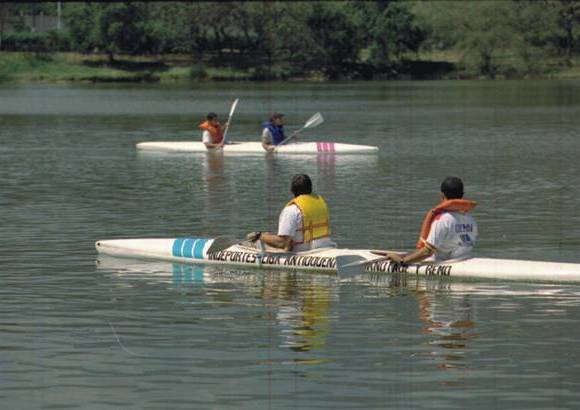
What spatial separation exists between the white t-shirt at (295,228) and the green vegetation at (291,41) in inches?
5002

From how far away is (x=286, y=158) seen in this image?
160 feet

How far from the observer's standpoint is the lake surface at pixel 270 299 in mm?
15219

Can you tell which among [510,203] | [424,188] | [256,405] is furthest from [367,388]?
[424,188]

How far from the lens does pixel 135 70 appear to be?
152 meters

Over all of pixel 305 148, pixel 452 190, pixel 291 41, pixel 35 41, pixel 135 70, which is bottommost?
pixel 305 148

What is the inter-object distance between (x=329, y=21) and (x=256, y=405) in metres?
153

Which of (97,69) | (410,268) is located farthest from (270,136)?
(97,69)

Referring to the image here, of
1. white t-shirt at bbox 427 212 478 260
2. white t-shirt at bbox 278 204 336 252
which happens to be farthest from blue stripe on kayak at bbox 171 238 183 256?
white t-shirt at bbox 427 212 478 260

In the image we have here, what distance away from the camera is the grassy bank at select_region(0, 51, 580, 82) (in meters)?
148

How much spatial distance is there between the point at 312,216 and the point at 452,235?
2.10 meters

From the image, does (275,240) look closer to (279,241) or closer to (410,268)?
(279,241)

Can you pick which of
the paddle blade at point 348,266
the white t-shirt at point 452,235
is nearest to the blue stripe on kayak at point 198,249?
the paddle blade at point 348,266

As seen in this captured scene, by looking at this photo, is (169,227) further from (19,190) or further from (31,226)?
(19,190)

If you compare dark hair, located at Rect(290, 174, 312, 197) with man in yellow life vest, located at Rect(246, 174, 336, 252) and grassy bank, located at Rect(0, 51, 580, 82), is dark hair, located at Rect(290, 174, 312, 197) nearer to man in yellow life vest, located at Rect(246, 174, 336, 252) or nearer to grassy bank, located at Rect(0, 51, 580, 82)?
man in yellow life vest, located at Rect(246, 174, 336, 252)
